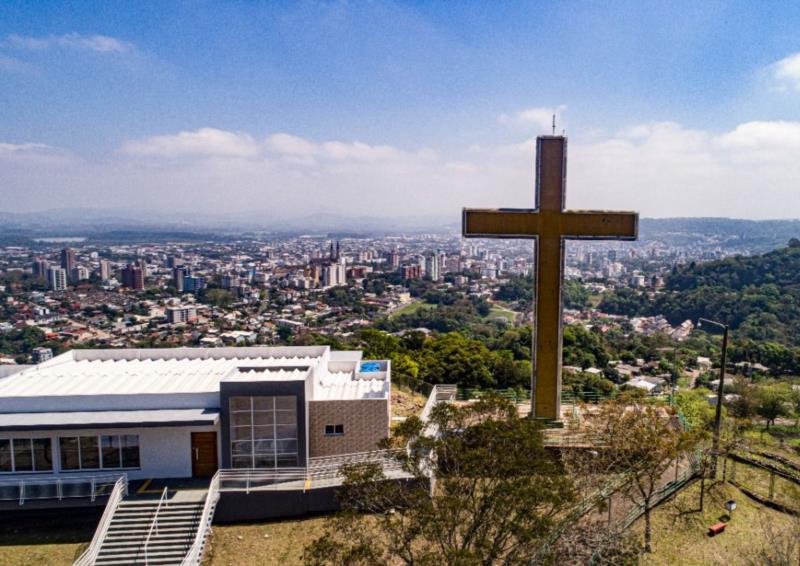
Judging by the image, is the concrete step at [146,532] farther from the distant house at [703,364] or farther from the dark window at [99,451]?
the distant house at [703,364]

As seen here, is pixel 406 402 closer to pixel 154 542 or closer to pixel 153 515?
pixel 153 515

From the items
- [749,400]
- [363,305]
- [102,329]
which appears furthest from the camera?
[363,305]

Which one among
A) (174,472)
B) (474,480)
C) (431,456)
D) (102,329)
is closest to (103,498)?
(174,472)

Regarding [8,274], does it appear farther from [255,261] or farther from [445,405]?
[445,405]

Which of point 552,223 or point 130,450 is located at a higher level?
point 552,223

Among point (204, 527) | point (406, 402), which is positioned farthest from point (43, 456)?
point (406, 402)

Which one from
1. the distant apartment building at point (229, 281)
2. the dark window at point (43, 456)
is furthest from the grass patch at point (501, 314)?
the dark window at point (43, 456)
